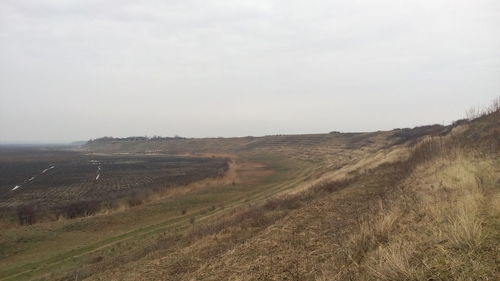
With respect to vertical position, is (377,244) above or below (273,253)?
above

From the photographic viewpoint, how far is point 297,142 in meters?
126

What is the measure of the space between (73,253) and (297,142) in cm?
10553

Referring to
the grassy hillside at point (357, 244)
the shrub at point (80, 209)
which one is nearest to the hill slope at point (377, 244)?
the grassy hillside at point (357, 244)

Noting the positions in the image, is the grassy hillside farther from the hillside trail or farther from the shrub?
the shrub

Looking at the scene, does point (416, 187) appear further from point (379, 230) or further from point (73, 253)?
point (73, 253)

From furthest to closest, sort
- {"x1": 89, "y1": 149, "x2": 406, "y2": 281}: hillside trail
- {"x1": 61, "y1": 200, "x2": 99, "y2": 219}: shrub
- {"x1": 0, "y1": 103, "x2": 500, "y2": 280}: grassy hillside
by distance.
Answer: {"x1": 61, "y1": 200, "x2": 99, "y2": 219}: shrub, {"x1": 89, "y1": 149, "x2": 406, "y2": 281}: hillside trail, {"x1": 0, "y1": 103, "x2": 500, "y2": 280}: grassy hillside

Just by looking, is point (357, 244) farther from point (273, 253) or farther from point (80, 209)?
point (80, 209)

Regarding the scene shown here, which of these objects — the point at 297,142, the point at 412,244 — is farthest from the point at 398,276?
the point at 297,142

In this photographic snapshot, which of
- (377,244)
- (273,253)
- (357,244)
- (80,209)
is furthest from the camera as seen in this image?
(80,209)

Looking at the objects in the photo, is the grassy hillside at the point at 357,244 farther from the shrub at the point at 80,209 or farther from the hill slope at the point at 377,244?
the shrub at the point at 80,209

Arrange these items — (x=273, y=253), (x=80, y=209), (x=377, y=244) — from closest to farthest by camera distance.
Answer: (x=377, y=244)
(x=273, y=253)
(x=80, y=209)

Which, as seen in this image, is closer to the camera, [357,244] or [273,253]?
[357,244]

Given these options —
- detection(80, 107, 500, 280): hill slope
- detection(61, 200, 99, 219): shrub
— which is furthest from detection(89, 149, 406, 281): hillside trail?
detection(61, 200, 99, 219): shrub

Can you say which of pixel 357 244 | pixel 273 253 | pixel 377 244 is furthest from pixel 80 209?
pixel 377 244
